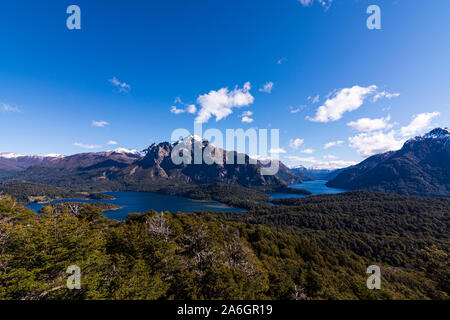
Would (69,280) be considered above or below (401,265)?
above

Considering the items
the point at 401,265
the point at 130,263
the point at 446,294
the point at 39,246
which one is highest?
the point at 39,246

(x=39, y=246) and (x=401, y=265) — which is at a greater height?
(x=39, y=246)
